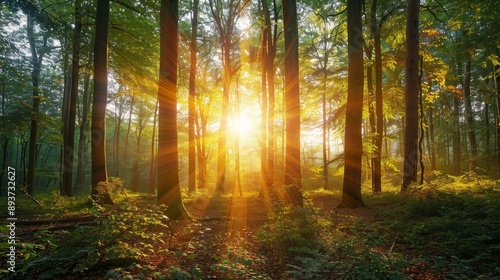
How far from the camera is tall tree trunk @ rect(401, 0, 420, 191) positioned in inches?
364

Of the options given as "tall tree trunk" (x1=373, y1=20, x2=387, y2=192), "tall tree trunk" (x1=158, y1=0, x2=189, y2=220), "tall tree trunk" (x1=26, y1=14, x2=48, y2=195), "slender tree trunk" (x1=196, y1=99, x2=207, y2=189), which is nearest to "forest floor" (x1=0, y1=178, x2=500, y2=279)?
"tall tree trunk" (x1=158, y1=0, x2=189, y2=220)

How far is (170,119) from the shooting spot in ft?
24.5

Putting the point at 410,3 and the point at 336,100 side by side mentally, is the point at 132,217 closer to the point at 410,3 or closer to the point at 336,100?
the point at 410,3

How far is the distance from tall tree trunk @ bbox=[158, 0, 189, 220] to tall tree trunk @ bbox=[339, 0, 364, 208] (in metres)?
6.00

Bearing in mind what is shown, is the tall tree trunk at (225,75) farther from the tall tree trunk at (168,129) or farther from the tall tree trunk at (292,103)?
Result: the tall tree trunk at (168,129)

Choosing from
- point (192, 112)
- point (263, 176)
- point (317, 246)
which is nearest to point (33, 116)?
point (192, 112)

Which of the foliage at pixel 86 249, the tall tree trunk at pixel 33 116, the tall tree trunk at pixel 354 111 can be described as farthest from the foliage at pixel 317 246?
the tall tree trunk at pixel 33 116

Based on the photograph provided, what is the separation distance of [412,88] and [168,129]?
8.75 metres

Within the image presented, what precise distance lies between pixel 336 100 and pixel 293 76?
8356mm

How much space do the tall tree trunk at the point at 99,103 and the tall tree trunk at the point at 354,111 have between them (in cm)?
877

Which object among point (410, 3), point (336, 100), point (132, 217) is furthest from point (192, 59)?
point (132, 217)

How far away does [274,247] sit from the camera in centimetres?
480

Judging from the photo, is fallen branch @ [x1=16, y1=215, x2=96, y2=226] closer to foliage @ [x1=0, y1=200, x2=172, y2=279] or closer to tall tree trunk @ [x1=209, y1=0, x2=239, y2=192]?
foliage @ [x1=0, y1=200, x2=172, y2=279]

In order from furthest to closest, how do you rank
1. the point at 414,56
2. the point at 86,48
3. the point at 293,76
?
the point at 86,48
the point at 414,56
the point at 293,76
